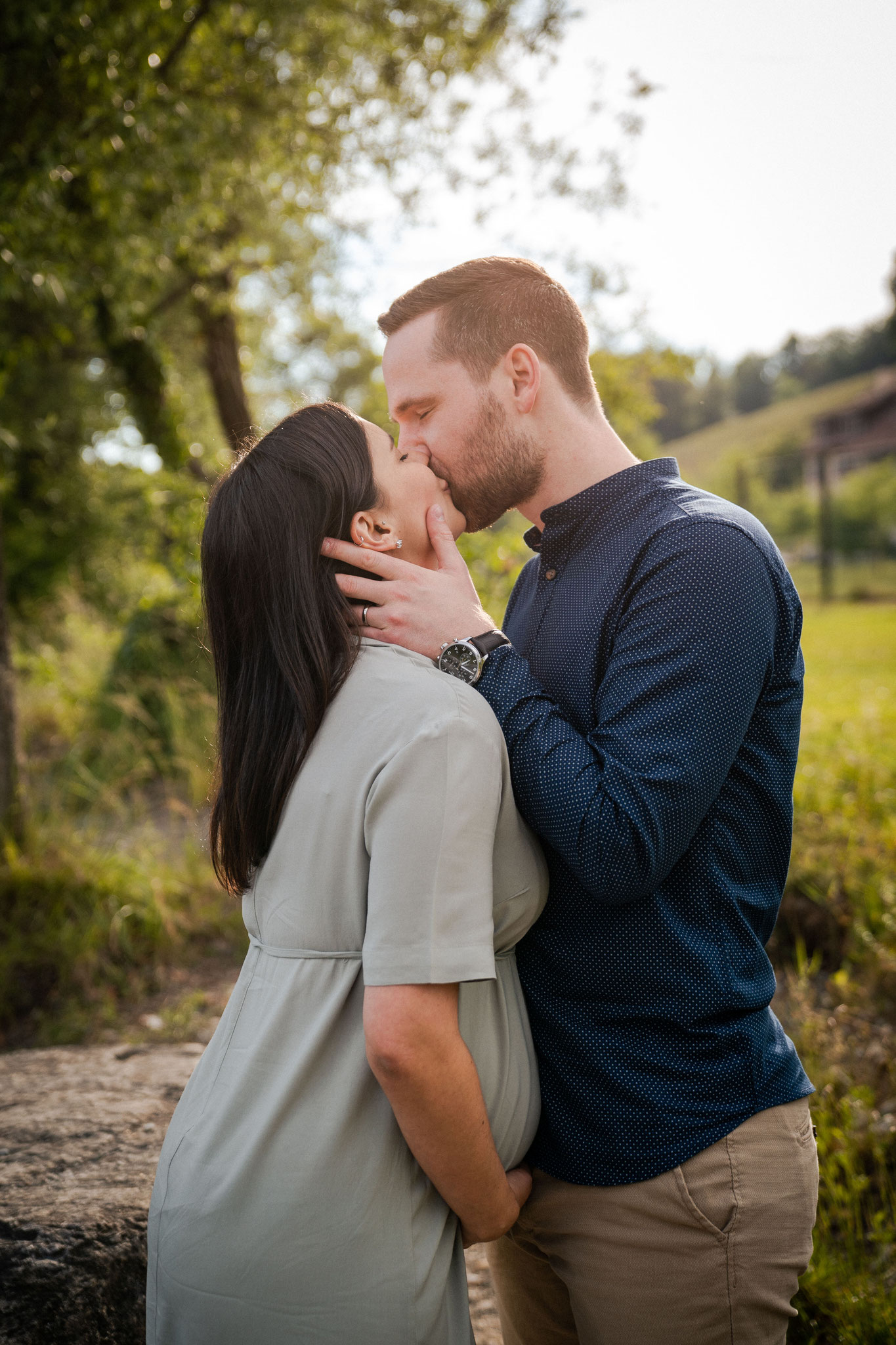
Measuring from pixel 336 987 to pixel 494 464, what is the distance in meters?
1.24

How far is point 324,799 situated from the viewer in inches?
55.3

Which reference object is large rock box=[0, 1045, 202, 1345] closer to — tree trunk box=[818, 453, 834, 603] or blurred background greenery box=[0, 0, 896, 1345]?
blurred background greenery box=[0, 0, 896, 1345]

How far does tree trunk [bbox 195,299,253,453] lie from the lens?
9.76 metres

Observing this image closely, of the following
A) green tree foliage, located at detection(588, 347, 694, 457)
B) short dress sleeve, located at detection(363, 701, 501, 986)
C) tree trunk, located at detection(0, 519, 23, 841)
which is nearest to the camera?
short dress sleeve, located at detection(363, 701, 501, 986)

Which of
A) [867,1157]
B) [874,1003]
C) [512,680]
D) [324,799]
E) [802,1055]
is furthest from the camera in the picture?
[874,1003]

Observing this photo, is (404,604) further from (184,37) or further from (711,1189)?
(184,37)

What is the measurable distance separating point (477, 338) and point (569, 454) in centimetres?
37

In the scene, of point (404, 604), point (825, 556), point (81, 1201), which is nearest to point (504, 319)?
point (404, 604)

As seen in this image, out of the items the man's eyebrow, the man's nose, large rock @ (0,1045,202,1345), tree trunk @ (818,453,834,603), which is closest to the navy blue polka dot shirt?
the man's nose

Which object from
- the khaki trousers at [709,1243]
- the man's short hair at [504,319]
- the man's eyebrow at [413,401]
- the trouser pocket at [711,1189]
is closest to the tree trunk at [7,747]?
the man's eyebrow at [413,401]

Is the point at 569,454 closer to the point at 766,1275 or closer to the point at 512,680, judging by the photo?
the point at 512,680

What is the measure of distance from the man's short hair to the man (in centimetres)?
61

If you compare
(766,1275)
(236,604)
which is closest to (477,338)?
(236,604)

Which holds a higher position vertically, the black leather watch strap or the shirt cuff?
the black leather watch strap
